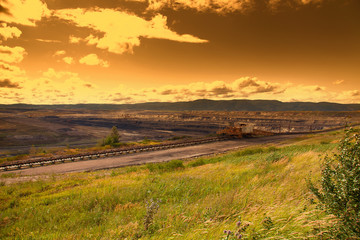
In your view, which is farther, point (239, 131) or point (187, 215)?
point (239, 131)

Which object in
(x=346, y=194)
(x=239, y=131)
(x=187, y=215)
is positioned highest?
(x=346, y=194)

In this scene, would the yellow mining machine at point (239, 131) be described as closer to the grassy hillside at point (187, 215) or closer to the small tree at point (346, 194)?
the grassy hillside at point (187, 215)

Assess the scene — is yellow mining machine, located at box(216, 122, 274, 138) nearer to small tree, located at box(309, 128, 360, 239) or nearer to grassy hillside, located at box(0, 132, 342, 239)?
grassy hillside, located at box(0, 132, 342, 239)

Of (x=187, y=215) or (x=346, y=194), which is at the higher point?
(x=346, y=194)

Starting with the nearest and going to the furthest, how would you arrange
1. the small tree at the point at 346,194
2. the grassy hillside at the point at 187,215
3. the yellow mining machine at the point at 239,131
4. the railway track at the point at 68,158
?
the small tree at the point at 346,194, the grassy hillside at the point at 187,215, the railway track at the point at 68,158, the yellow mining machine at the point at 239,131

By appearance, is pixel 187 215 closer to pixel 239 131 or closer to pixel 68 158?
pixel 68 158

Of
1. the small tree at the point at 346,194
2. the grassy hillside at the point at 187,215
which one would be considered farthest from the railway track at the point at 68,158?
the small tree at the point at 346,194

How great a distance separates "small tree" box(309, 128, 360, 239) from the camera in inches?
99.4

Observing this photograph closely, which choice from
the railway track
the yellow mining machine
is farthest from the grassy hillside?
the yellow mining machine

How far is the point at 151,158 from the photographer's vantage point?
31391mm

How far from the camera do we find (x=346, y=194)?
2.78m

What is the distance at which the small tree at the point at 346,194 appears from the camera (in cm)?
253

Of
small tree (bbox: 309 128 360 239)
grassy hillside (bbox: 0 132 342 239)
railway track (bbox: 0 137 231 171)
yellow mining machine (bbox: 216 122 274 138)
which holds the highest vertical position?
small tree (bbox: 309 128 360 239)

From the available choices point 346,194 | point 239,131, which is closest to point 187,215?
point 346,194
